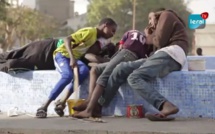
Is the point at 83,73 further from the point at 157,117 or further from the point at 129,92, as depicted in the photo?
the point at 157,117

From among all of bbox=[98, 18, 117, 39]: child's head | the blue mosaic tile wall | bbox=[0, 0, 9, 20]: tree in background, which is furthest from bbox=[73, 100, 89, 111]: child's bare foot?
bbox=[0, 0, 9, 20]: tree in background

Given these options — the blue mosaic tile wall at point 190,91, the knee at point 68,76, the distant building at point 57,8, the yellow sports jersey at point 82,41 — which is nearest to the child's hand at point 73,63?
the knee at point 68,76

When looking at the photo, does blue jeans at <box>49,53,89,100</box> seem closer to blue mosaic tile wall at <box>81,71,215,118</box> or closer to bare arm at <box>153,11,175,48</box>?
blue mosaic tile wall at <box>81,71,215,118</box>

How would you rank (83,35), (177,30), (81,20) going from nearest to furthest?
(177,30), (83,35), (81,20)

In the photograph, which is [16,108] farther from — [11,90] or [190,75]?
[190,75]

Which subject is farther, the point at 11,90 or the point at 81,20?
the point at 81,20

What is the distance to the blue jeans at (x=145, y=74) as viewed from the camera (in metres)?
6.29

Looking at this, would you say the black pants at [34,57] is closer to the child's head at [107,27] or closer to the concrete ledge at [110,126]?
the child's head at [107,27]

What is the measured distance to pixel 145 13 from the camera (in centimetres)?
4659

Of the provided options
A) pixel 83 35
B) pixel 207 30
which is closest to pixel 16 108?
pixel 83 35

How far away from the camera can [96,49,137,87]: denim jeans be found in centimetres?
657

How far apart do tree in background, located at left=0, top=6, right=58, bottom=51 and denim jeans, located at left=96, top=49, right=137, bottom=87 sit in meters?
38.0

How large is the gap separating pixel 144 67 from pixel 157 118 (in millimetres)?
684

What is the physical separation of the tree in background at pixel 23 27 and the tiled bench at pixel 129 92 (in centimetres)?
3677
